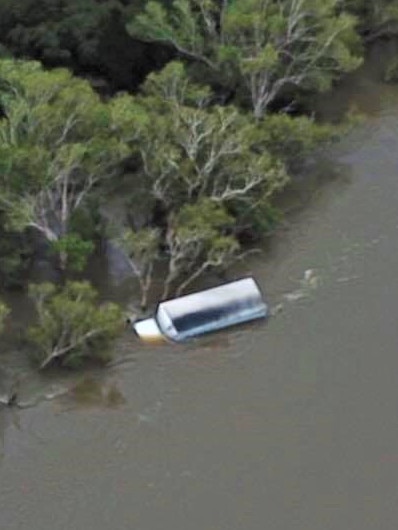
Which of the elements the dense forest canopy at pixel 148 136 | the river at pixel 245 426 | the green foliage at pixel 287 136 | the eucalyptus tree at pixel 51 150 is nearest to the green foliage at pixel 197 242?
the dense forest canopy at pixel 148 136

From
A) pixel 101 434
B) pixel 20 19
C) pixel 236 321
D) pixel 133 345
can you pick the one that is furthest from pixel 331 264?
pixel 20 19

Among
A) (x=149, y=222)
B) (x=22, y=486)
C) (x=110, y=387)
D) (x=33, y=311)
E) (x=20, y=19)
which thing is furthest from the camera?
(x=20, y=19)

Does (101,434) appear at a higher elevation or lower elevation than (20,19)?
lower

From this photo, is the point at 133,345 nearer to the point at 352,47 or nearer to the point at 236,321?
the point at 236,321

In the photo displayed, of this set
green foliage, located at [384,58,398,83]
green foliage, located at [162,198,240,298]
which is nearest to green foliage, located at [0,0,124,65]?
green foliage, located at [162,198,240,298]

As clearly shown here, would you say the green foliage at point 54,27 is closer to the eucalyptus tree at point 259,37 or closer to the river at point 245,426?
the eucalyptus tree at point 259,37

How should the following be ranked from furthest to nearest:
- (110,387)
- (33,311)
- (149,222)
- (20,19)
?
1. (20,19)
2. (149,222)
3. (33,311)
4. (110,387)
